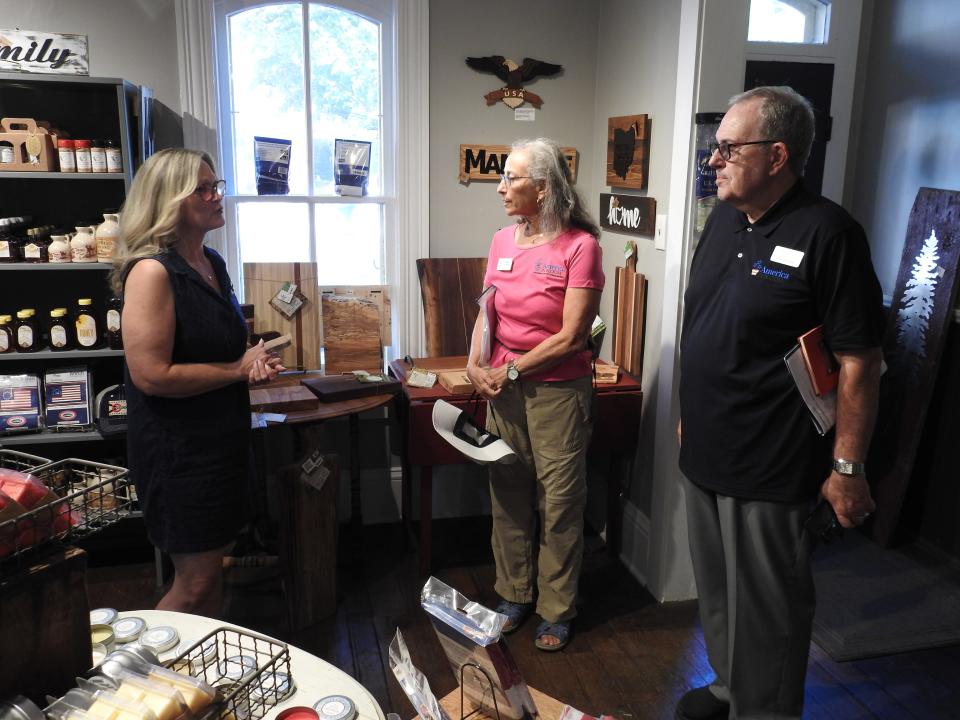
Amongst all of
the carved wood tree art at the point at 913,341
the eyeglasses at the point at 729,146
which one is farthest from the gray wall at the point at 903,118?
the eyeglasses at the point at 729,146

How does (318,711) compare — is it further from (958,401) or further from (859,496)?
(958,401)

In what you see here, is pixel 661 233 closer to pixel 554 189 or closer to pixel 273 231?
pixel 554 189

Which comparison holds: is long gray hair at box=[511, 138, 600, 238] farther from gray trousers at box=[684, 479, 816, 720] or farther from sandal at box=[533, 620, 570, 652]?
sandal at box=[533, 620, 570, 652]

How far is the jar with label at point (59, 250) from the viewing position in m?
2.92

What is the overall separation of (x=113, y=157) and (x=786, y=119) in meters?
2.26

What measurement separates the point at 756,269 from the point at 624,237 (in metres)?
1.43

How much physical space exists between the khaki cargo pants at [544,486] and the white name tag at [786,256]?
921 mm

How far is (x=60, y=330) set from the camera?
2.97 metres

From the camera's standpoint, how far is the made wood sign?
290 cm

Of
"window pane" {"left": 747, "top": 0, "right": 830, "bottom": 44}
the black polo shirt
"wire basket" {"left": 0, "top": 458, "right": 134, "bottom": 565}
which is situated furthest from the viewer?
"window pane" {"left": 747, "top": 0, "right": 830, "bottom": 44}

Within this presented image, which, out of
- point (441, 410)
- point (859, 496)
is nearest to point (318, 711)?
point (859, 496)

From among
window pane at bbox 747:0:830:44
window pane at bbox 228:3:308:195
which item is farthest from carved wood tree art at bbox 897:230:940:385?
window pane at bbox 228:3:308:195

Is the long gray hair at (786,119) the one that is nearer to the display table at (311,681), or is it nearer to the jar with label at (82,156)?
the display table at (311,681)

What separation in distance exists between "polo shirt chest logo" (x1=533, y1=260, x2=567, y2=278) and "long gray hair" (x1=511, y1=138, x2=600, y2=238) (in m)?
0.13
